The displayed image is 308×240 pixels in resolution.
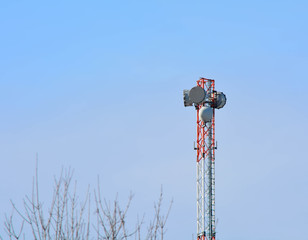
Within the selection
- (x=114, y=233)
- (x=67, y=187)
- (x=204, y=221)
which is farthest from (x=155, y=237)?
(x=204, y=221)

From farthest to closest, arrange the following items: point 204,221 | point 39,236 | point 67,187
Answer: point 204,221 < point 67,187 < point 39,236

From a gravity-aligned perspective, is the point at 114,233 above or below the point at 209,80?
below

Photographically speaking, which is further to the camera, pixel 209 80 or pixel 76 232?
pixel 209 80

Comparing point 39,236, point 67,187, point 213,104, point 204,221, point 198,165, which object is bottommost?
point 39,236

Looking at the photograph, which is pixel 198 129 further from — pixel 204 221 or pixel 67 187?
pixel 67 187

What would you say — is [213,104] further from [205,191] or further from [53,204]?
[53,204]

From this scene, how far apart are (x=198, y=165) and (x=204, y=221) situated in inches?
137

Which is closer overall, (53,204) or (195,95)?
(53,204)

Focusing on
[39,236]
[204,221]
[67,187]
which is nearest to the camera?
[39,236]

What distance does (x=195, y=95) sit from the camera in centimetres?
4938

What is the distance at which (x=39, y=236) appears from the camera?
17.7 m

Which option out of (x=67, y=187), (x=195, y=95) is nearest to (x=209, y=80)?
(x=195, y=95)

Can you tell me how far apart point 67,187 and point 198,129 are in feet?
102

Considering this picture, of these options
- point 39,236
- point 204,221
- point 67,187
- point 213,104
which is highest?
point 213,104
